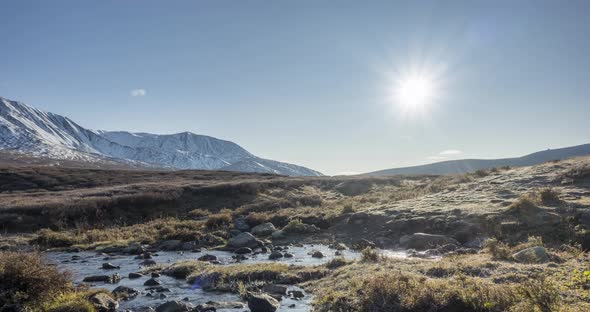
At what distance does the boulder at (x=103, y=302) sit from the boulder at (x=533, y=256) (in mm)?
16910

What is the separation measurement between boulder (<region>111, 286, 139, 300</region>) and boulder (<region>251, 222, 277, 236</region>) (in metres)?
16.9

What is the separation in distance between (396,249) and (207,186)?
36.9 metres

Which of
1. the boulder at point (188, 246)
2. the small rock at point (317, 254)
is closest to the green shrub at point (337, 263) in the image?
the small rock at point (317, 254)

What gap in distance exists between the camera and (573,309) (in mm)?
9414

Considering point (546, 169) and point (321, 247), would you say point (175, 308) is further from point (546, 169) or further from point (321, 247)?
point (546, 169)

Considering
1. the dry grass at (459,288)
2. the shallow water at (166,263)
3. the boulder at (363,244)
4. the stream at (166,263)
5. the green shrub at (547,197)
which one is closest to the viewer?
the dry grass at (459,288)

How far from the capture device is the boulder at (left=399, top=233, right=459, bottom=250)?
2375 centimetres

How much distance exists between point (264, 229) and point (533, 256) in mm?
22053

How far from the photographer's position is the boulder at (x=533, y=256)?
1574 cm

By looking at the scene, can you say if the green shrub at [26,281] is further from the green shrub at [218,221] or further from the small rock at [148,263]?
the green shrub at [218,221]

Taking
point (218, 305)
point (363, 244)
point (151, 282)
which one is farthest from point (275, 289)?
point (363, 244)

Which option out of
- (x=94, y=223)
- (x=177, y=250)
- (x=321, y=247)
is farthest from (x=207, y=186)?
(x=321, y=247)

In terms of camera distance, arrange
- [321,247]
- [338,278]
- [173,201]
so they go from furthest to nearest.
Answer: [173,201] < [321,247] < [338,278]

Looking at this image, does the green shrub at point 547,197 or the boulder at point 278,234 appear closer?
the green shrub at point 547,197
